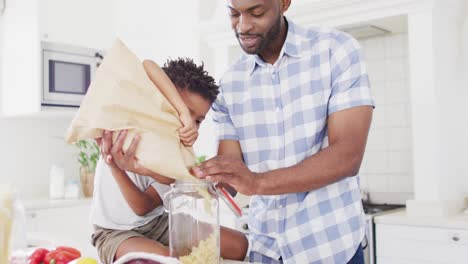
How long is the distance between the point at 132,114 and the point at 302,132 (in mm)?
511

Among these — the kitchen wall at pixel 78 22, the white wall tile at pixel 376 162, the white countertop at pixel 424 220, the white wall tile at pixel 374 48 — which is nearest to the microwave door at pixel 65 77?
the kitchen wall at pixel 78 22

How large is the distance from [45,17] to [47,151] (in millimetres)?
1006

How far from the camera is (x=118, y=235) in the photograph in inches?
56.2

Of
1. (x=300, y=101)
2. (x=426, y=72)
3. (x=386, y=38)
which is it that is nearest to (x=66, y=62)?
(x=386, y=38)

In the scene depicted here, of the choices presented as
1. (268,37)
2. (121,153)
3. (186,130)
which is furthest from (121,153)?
(268,37)

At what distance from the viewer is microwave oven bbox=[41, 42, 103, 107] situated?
3525 mm

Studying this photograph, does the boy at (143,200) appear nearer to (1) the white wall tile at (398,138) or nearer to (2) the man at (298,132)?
(2) the man at (298,132)

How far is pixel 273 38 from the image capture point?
4.85 ft

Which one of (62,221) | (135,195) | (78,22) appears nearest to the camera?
(135,195)

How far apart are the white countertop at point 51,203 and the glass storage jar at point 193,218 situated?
91.3 inches

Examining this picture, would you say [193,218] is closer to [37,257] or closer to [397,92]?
[37,257]

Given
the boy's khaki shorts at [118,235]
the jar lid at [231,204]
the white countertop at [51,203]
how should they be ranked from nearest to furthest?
the jar lid at [231,204]
the boy's khaki shorts at [118,235]
the white countertop at [51,203]

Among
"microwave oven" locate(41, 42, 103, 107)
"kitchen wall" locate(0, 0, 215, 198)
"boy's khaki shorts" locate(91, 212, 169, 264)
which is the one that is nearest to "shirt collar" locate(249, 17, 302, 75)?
"boy's khaki shorts" locate(91, 212, 169, 264)

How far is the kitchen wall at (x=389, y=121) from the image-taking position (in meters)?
3.07
